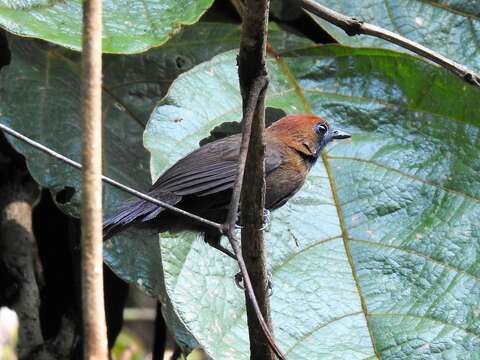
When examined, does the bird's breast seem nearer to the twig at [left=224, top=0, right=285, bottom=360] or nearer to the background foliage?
the background foliage

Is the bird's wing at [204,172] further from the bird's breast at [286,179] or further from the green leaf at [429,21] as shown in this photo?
the green leaf at [429,21]

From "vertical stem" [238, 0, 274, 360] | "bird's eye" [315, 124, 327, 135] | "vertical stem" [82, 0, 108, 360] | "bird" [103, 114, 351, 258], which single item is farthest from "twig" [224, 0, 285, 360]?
"bird's eye" [315, 124, 327, 135]

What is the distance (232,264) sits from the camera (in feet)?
9.58

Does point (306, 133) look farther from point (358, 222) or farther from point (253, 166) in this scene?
point (253, 166)

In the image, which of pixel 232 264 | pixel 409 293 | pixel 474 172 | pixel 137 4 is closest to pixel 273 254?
pixel 232 264

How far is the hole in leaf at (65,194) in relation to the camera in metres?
3.18

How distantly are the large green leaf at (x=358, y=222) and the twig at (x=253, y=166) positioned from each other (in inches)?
22.7

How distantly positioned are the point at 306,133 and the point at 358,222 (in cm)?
48

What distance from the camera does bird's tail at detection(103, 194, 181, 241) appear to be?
2895mm

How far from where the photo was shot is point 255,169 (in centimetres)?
195

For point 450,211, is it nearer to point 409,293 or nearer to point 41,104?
point 409,293

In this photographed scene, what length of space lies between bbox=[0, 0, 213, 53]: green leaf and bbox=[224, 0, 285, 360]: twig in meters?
1.13

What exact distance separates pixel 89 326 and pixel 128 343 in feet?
12.2

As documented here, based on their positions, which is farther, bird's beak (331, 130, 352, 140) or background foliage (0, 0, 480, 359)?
bird's beak (331, 130, 352, 140)
